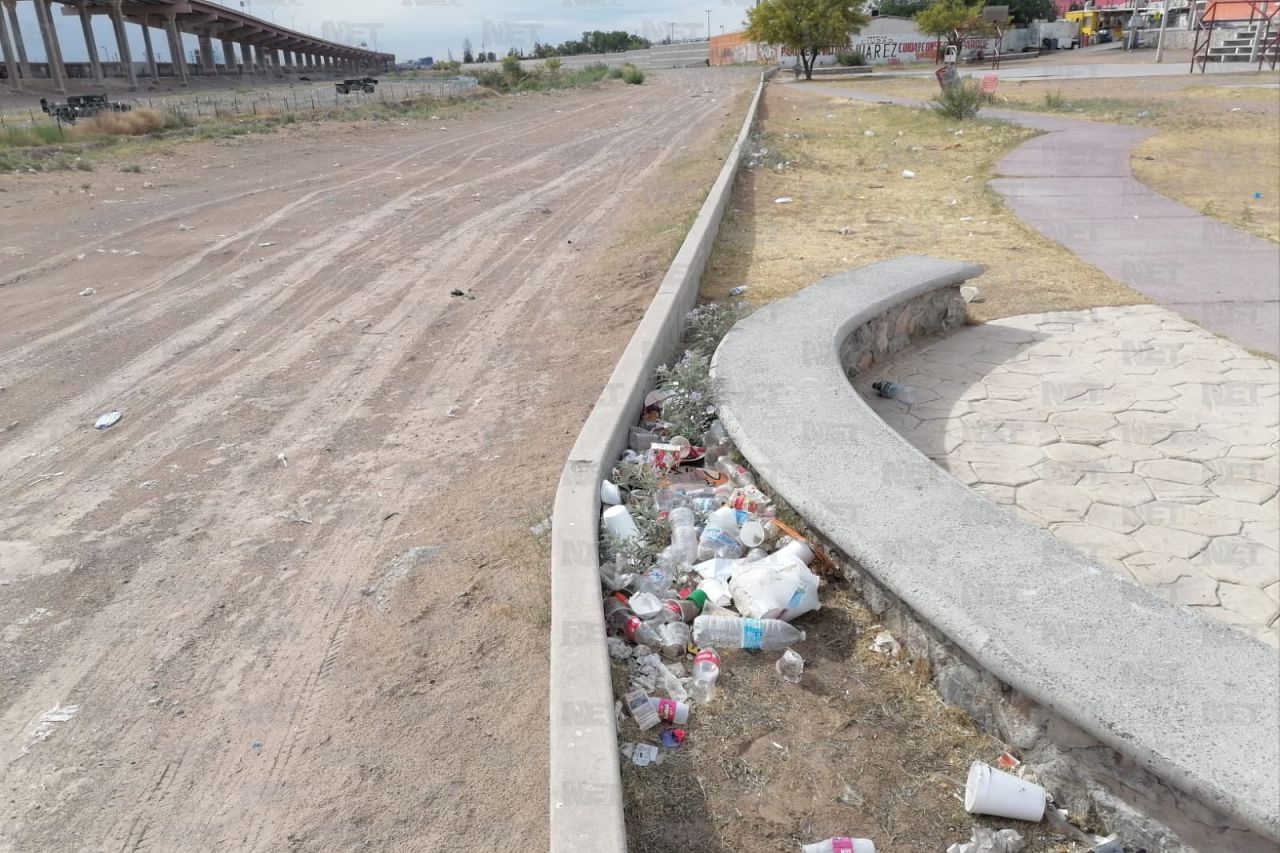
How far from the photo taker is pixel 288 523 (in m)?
3.91

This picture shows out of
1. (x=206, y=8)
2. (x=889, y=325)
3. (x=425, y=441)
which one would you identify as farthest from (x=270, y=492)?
(x=206, y=8)

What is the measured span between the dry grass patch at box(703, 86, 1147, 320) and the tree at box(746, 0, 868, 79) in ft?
109

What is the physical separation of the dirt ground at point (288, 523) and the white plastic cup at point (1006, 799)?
3.89 ft

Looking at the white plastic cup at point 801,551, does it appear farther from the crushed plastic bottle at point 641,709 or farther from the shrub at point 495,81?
the shrub at point 495,81

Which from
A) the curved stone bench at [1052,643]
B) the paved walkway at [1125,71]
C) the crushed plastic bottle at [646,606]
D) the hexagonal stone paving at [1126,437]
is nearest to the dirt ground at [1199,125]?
the paved walkway at [1125,71]

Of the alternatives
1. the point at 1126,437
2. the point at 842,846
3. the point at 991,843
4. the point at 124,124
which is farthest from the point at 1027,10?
the point at 842,846

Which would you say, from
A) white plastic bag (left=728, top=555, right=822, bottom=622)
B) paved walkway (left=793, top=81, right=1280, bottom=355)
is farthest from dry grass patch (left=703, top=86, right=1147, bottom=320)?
white plastic bag (left=728, top=555, right=822, bottom=622)

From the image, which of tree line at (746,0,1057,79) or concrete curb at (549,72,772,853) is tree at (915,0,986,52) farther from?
concrete curb at (549,72,772,853)

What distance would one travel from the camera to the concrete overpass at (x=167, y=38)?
46594mm

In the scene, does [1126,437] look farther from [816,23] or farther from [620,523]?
[816,23]

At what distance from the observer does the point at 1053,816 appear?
2.39 m

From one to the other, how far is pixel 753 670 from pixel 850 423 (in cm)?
161

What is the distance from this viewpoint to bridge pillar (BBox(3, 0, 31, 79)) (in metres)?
45.5

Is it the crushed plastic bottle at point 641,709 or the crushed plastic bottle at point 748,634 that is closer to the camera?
the crushed plastic bottle at point 641,709
